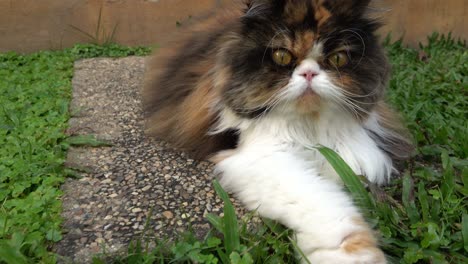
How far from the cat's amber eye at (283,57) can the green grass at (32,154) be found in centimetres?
102

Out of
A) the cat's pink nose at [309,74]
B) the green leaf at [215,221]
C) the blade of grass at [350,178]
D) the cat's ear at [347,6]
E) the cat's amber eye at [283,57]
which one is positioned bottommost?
the green leaf at [215,221]

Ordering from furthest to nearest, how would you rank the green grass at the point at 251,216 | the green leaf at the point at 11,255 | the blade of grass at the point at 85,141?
1. the blade of grass at the point at 85,141
2. the green grass at the point at 251,216
3. the green leaf at the point at 11,255

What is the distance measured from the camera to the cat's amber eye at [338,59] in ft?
5.51

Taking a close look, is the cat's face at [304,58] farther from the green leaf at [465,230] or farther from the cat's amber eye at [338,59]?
the green leaf at [465,230]

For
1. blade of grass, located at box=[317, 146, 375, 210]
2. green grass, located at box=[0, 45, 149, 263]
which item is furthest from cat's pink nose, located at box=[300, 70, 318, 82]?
green grass, located at box=[0, 45, 149, 263]

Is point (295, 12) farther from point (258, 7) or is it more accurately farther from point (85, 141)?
point (85, 141)

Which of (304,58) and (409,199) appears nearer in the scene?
(304,58)

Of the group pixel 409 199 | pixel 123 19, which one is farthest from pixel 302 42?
pixel 123 19

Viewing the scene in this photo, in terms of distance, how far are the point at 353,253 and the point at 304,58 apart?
74cm

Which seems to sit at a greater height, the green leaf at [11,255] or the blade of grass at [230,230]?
the blade of grass at [230,230]

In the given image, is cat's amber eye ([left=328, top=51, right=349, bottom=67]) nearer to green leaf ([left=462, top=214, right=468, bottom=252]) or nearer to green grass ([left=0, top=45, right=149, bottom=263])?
green leaf ([left=462, top=214, right=468, bottom=252])

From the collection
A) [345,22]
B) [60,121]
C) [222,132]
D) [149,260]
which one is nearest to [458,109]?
[345,22]

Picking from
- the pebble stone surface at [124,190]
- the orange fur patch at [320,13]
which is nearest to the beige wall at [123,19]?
the pebble stone surface at [124,190]

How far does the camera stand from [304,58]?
1.66 m
